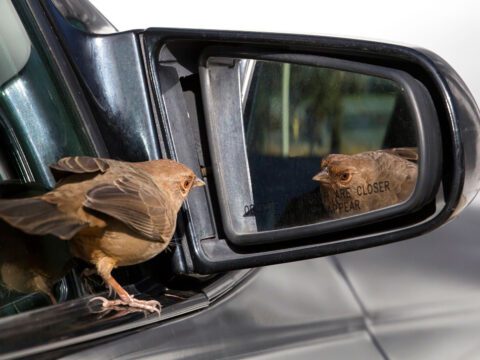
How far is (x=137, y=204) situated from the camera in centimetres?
326

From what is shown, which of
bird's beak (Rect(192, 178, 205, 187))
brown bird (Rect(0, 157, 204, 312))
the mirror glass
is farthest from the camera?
bird's beak (Rect(192, 178, 205, 187))

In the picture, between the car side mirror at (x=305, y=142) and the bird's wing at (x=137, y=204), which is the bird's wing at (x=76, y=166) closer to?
the bird's wing at (x=137, y=204)

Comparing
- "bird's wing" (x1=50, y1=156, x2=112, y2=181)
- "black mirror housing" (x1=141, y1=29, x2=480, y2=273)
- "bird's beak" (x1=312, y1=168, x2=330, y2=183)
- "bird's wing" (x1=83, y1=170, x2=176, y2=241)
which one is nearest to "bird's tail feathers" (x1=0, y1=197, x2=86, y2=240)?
"bird's wing" (x1=50, y1=156, x2=112, y2=181)

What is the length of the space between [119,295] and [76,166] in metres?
0.35

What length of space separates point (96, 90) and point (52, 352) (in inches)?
39.0

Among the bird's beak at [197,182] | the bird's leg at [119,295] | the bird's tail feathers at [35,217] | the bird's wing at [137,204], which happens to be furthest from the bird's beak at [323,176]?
the bird's tail feathers at [35,217]

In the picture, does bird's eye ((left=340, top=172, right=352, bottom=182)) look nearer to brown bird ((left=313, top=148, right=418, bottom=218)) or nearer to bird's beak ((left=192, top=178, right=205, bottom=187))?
brown bird ((left=313, top=148, right=418, bottom=218))

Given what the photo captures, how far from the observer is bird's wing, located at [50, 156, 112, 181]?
2.64 m

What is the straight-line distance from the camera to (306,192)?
2883 mm

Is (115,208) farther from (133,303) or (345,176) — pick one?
(345,176)

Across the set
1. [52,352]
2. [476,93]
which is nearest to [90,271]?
[52,352]

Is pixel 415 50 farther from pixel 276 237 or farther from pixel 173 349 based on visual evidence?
pixel 173 349

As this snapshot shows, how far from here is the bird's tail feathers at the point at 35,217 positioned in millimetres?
2238

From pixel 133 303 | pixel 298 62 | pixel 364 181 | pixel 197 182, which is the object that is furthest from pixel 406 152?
pixel 133 303
